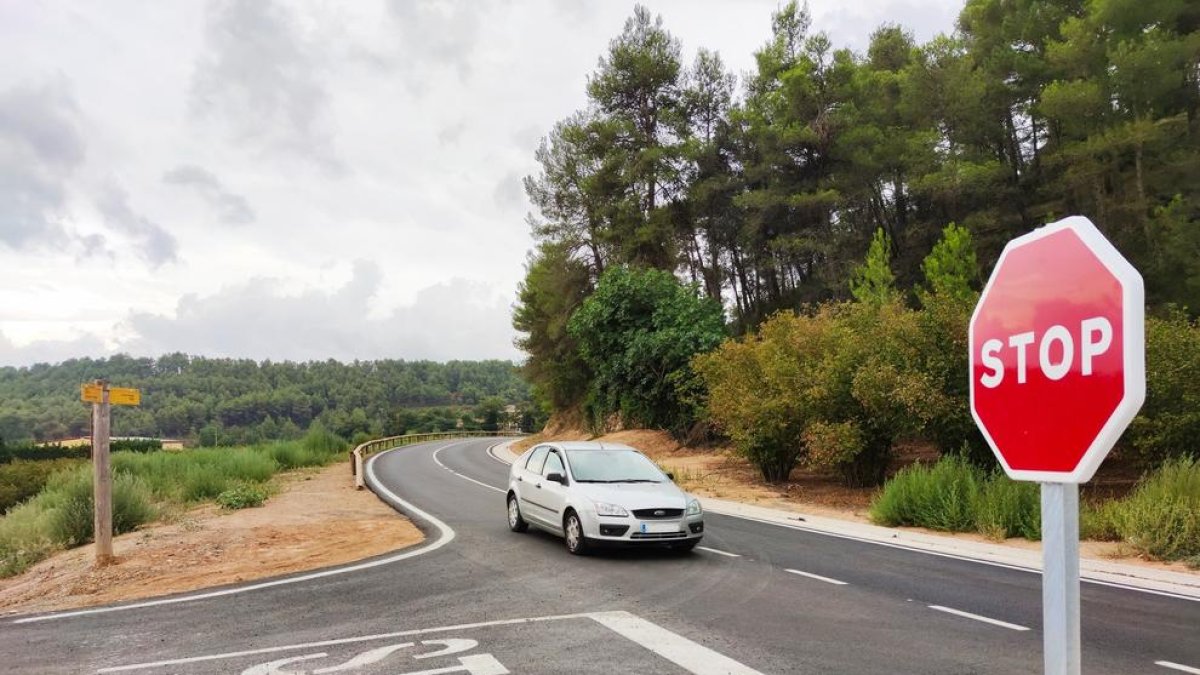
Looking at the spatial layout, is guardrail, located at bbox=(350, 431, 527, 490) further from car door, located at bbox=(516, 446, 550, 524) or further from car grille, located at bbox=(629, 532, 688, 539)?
car grille, located at bbox=(629, 532, 688, 539)

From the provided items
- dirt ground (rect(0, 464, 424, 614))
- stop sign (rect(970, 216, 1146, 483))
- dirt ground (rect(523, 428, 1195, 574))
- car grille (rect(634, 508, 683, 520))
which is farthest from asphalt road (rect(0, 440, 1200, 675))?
stop sign (rect(970, 216, 1146, 483))

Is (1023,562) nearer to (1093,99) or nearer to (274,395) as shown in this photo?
(1093,99)

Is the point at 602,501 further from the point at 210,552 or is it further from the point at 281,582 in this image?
the point at 210,552

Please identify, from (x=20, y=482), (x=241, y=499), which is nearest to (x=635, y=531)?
(x=241, y=499)

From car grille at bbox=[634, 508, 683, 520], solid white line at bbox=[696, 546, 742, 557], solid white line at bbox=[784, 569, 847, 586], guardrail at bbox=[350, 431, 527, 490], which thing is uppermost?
car grille at bbox=[634, 508, 683, 520]

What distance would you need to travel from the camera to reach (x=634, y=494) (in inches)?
417

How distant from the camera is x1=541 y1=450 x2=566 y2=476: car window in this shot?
461 inches

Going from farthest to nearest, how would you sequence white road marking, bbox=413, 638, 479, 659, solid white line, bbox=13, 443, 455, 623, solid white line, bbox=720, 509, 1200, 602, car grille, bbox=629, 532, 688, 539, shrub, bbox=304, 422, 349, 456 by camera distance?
shrub, bbox=304, 422, 349, 456
car grille, bbox=629, 532, 688, 539
solid white line, bbox=720, 509, 1200, 602
solid white line, bbox=13, 443, 455, 623
white road marking, bbox=413, 638, 479, 659

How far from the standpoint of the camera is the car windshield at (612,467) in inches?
450

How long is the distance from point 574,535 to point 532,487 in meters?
1.90

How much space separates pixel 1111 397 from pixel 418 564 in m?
9.84

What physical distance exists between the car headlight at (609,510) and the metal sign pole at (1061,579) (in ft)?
29.0

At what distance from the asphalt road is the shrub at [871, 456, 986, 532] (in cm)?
319

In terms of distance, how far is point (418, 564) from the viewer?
33.5ft
